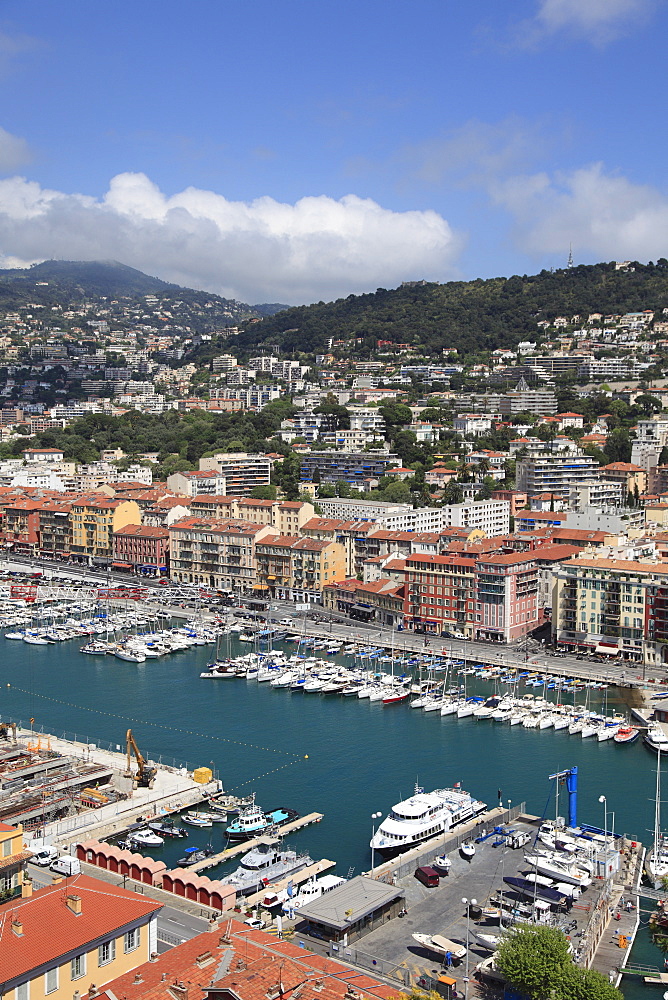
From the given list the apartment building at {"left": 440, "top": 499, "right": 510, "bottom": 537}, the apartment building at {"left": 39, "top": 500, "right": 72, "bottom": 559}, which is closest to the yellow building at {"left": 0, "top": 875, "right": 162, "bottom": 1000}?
the apartment building at {"left": 440, "top": 499, "right": 510, "bottom": 537}

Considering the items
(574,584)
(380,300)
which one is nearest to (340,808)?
(574,584)

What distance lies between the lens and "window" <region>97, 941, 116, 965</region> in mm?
8586

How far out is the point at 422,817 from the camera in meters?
15.8

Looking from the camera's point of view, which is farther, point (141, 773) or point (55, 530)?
point (55, 530)

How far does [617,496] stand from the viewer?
4419 centimetres

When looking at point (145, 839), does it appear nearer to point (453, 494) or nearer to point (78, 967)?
point (78, 967)

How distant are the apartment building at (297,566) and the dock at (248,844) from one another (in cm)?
1717

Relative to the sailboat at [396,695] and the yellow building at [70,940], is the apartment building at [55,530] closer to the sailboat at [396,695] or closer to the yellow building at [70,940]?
the sailboat at [396,695]

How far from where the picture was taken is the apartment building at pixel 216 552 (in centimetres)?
3519

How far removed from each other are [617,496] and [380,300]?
57169 mm

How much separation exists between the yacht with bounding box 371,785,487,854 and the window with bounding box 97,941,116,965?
7.00 m

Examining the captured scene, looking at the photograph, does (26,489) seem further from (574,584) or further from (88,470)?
(574,584)

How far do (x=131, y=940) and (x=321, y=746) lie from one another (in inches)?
454

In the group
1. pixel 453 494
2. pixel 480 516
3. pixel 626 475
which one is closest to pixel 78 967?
pixel 480 516
